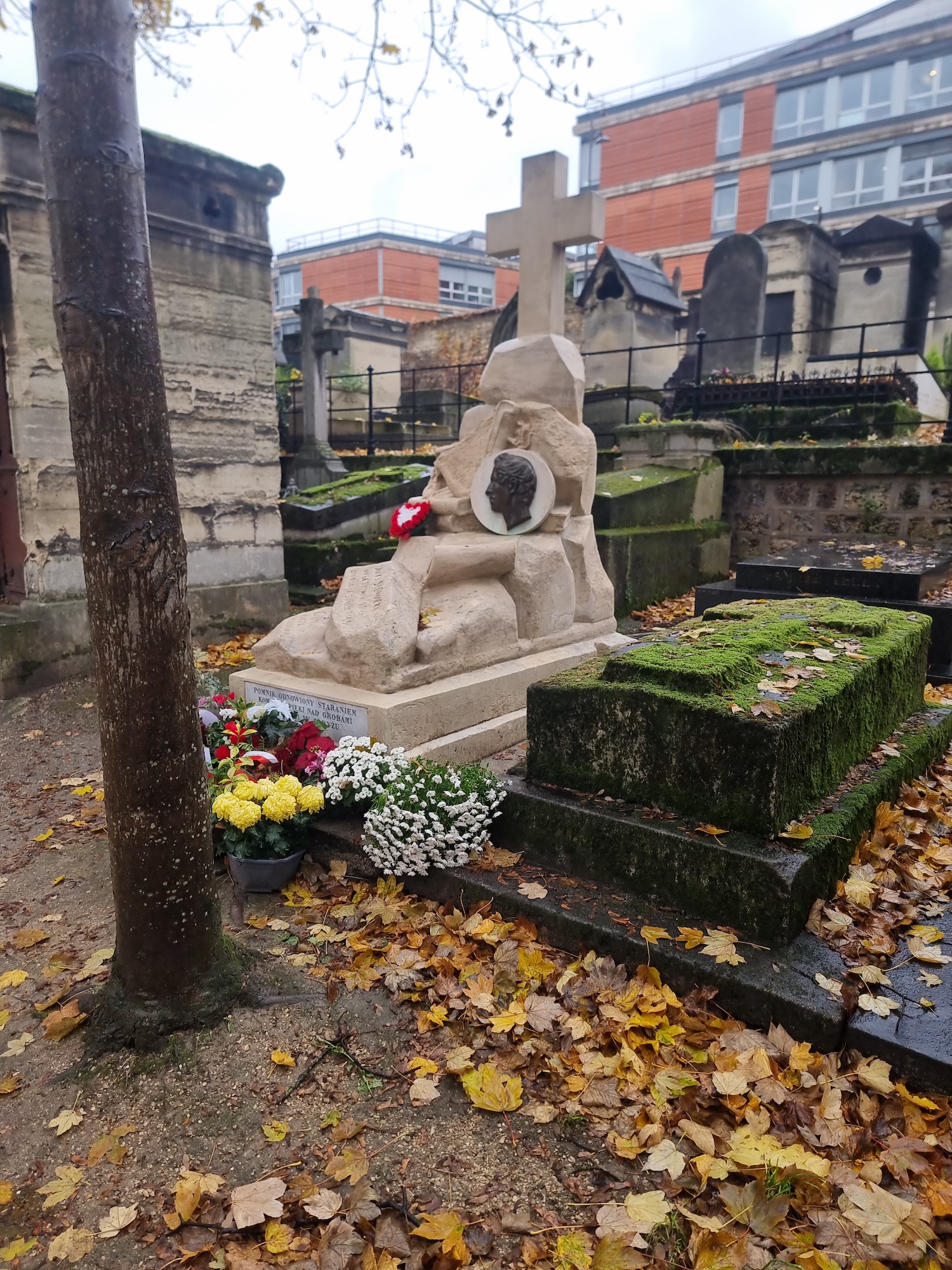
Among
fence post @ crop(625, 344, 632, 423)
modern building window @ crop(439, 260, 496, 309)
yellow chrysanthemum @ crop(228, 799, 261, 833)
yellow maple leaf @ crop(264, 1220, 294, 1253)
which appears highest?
modern building window @ crop(439, 260, 496, 309)

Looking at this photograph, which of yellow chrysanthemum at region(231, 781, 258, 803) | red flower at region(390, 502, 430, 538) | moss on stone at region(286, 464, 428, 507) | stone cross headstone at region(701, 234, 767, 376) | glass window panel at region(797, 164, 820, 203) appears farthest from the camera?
glass window panel at region(797, 164, 820, 203)

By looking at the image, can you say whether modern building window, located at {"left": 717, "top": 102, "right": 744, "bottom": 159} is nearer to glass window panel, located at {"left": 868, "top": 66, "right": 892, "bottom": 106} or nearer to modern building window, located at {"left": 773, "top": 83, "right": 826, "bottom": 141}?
modern building window, located at {"left": 773, "top": 83, "right": 826, "bottom": 141}

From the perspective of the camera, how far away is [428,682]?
4.23 metres

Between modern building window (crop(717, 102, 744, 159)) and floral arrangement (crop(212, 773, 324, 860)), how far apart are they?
35.4 meters

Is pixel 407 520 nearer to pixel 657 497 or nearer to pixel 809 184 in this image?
pixel 657 497

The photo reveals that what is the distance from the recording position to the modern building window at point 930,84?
27.9 metres

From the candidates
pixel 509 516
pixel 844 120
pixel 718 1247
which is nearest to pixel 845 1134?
pixel 718 1247

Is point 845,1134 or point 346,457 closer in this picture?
point 845,1134

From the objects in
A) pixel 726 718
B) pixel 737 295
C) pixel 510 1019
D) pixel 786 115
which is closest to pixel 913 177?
pixel 786 115

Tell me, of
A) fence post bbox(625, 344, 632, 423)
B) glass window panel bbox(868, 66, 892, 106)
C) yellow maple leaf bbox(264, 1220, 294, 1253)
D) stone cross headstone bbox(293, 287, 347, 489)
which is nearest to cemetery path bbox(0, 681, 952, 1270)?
yellow maple leaf bbox(264, 1220, 294, 1253)

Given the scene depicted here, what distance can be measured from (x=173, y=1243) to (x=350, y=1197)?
1.39ft

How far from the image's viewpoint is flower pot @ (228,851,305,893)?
357 cm

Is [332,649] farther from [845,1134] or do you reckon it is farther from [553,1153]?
[845,1134]

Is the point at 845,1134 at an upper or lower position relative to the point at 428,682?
lower
